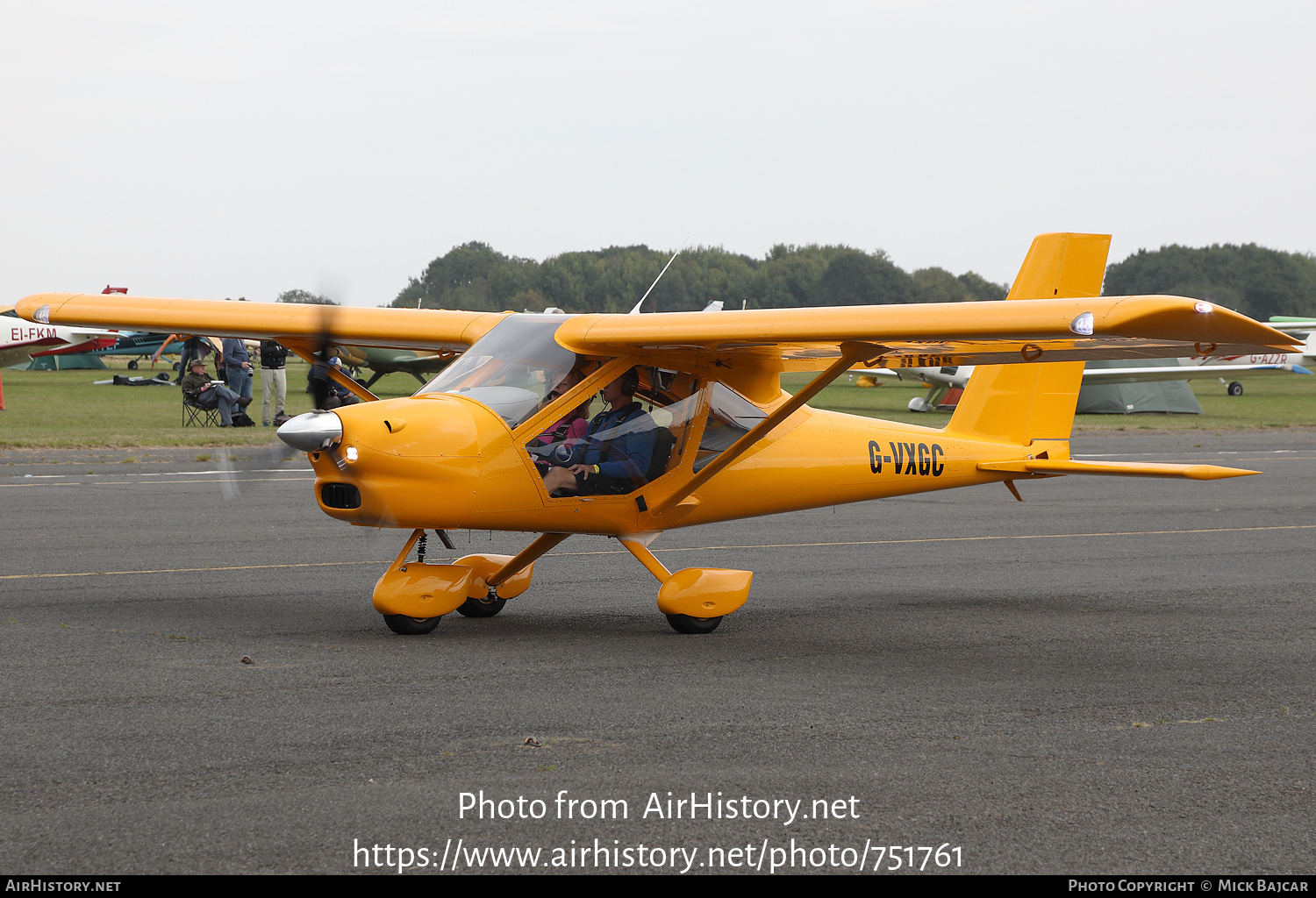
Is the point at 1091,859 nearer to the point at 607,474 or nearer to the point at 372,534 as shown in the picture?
the point at 607,474

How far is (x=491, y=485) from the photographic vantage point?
780 cm

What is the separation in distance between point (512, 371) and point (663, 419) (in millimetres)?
1098

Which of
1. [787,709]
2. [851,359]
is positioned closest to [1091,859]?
[787,709]

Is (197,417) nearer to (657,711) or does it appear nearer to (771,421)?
(771,421)

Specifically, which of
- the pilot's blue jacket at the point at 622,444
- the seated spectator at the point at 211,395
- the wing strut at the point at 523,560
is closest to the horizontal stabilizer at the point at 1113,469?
the pilot's blue jacket at the point at 622,444

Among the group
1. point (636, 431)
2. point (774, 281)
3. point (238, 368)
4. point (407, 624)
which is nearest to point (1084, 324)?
point (636, 431)

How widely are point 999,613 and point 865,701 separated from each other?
3232mm

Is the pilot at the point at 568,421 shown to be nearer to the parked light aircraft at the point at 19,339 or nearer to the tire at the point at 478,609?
the tire at the point at 478,609

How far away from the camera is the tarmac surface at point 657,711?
14.7 feet

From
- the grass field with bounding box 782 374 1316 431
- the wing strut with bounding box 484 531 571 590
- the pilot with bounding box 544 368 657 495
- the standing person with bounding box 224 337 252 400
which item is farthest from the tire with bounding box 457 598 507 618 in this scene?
the standing person with bounding box 224 337 252 400

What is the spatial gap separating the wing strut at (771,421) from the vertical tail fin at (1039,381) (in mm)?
2412

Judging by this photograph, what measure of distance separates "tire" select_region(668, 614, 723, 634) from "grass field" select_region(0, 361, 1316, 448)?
623 inches

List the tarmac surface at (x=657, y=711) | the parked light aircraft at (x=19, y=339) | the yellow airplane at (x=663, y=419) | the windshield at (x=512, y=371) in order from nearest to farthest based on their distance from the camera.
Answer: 1. the tarmac surface at (x=657, y=711)
2. the yellow airplane at (x=663, y=419)
3. the windshield at (x=512, y=371)
4. the parked light aircraft at (x=19, y=339)

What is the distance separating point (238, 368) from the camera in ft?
95.5
